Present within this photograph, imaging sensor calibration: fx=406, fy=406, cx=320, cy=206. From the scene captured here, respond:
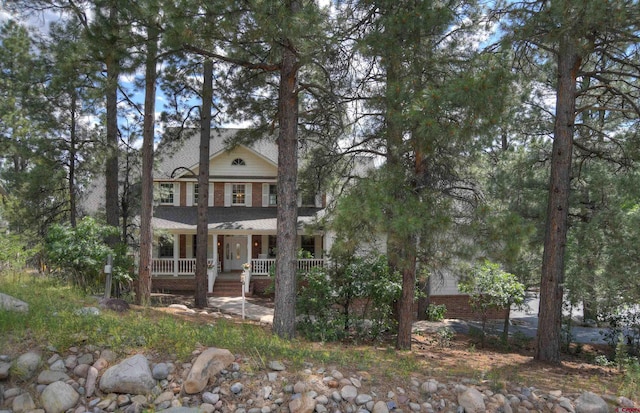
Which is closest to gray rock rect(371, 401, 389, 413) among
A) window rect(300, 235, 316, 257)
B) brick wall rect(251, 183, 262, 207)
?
brick wall rect(251, 183, 262, 207)

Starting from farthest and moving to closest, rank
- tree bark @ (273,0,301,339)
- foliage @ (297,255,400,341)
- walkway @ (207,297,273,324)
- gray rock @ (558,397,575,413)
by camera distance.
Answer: walkway @ (207,297,273,324) < foliage @ (297,255,400,341) < tree bark @ (273,0,301,339) < gray rock @ (558,397,575,413)

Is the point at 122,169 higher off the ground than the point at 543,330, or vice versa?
the point at 122,169

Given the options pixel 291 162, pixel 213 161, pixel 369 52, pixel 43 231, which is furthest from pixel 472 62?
pixel 43 231

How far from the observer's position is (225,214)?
17625 millimetres

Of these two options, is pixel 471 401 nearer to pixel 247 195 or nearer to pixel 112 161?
pixel 112 161

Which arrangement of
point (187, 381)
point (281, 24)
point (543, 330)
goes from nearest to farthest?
point (187, 381)
point (281, 24)
point (543, 330)

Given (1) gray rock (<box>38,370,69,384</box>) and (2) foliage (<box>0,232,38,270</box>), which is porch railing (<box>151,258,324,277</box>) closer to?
(2) foliage (<box>0,232,38,270</box>)

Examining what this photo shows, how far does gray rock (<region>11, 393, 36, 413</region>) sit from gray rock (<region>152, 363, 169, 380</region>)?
3.61ft

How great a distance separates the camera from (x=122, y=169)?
14547 mm

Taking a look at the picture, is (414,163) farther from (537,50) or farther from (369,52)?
(537,50)

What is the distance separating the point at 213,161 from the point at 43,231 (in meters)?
6.90

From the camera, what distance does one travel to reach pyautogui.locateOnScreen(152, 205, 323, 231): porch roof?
16.1 meters

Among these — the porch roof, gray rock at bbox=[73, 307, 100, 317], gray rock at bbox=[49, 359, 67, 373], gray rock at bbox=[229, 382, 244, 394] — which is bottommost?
gray rock at bbox=[229, 382, 244, 394]

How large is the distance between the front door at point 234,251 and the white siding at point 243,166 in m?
3.15
